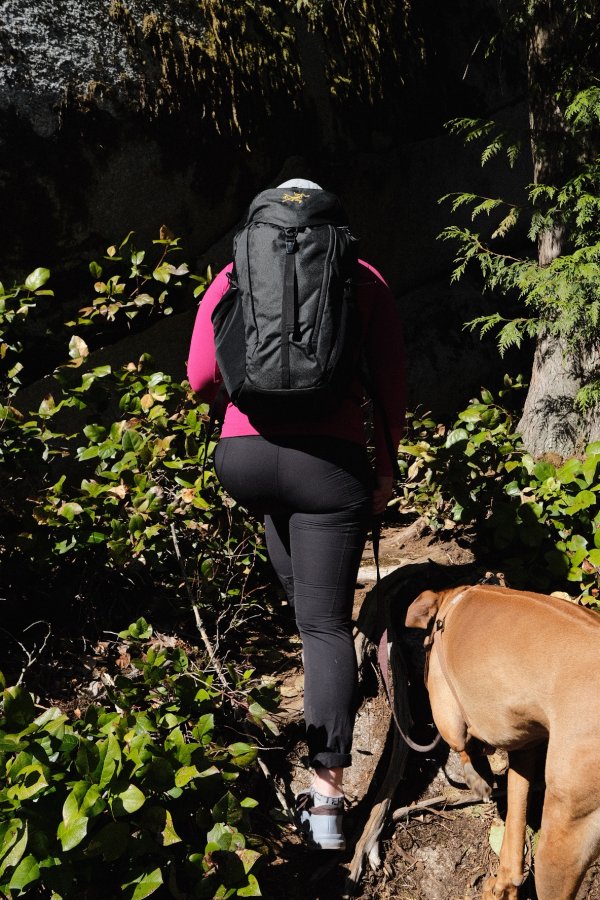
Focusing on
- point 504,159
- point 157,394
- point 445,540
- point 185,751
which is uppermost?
point 504,159

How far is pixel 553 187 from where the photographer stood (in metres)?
4.30

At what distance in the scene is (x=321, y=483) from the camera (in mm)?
2740

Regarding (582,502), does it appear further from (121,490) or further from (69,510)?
(69,510)

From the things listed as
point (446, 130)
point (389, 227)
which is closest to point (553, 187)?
point (389, 227)

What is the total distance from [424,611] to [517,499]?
110 cm

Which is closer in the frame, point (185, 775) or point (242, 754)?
point (185, 775)

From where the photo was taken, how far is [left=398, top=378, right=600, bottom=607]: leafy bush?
4117 millimetres

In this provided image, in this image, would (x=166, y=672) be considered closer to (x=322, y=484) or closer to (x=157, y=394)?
(x=322, y=484)

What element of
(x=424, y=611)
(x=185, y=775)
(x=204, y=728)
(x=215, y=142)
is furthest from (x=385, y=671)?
(x=215, y=142)

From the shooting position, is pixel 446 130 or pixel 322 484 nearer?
pixel 322 484

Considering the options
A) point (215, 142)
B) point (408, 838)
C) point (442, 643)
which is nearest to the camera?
point (442, 643)

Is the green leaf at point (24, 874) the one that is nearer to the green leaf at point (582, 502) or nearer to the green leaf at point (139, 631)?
the green leaf at point (139, 631)

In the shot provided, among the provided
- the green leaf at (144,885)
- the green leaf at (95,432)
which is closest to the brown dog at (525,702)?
the green leaf at (144,885)

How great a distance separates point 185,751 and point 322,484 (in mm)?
945
